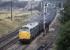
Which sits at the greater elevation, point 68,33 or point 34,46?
point 68,33

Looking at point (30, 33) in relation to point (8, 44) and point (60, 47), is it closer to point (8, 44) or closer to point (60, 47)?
point (8, 44)

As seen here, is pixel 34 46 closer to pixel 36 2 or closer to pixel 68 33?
pixel 68 33

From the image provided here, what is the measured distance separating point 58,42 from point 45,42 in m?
21.9

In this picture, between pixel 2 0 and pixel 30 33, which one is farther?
pixel 2 0

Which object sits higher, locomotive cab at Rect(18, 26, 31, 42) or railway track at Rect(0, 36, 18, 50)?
locomotive cab at Rect(18, 26, 31, 42)

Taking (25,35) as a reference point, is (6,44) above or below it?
below

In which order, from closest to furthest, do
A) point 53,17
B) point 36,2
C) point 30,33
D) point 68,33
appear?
point 68,33 < point 30,33 < point 53,17 < point 36,2

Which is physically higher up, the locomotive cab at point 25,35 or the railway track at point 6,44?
the locomotive cab at point 25,35

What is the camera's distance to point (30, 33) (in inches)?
1438

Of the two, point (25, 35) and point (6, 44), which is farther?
point (6, 44)

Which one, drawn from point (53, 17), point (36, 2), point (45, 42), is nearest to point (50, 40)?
point (45, 42)

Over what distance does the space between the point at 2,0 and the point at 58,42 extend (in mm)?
92664

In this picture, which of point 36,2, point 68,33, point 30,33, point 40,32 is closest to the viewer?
point 68,33

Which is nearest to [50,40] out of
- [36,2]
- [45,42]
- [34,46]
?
[45,42]
